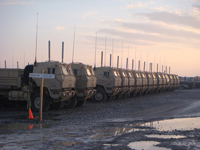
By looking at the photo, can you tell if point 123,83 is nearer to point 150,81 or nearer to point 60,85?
point 150,81

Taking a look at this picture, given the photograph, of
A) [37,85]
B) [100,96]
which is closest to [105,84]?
[100,96]

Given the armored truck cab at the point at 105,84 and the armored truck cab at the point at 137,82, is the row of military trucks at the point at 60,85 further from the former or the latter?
the armored truck cab at the point at 137,82

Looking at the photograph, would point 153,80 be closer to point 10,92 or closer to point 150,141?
point 10,92

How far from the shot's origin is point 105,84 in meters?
27.3

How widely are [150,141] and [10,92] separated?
432 inches

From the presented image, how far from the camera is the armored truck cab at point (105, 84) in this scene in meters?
27.1

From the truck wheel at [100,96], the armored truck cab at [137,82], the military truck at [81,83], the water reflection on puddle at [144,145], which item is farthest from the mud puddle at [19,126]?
the armored truck cab at [137,82]

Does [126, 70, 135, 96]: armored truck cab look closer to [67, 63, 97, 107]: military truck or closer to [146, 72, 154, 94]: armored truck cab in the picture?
[146, 72, 154, 94]: armored truck cab

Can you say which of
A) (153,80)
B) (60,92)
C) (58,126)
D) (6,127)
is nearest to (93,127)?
(58,126)

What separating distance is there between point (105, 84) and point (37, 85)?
9665 mm

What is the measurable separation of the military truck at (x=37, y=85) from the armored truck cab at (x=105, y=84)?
7511 mm

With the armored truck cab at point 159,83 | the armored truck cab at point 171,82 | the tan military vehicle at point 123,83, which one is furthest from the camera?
the armored truck cab at point 171,82

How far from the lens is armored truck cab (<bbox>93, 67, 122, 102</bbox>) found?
27.1 metres

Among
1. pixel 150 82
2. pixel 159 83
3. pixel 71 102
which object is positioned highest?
pixel 150 82
